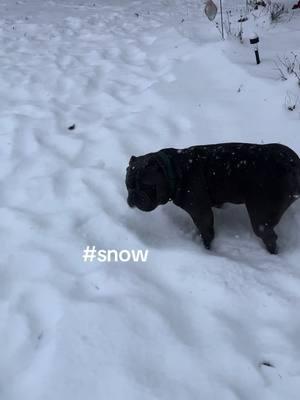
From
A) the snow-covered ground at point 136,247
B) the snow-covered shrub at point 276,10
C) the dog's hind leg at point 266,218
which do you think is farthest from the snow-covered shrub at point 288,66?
the dog's hind leg at point 266,218

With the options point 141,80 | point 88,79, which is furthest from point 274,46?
point 88,79

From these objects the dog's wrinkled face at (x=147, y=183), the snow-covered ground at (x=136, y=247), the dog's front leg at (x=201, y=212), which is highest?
the dog's wrinkled face at (x=147, y=183)

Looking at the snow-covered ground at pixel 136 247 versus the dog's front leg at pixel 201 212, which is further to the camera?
the dog's front leg at pixel 201 212

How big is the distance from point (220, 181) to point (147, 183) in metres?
0.50

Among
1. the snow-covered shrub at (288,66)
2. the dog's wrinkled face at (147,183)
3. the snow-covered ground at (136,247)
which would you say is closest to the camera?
the snow-covered ground at (136,247)

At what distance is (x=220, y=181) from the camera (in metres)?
2.95

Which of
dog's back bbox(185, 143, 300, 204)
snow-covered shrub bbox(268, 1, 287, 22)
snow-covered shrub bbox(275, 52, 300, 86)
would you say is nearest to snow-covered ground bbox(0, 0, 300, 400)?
snow-covered shrub bbox(275, 52, 300, 86)

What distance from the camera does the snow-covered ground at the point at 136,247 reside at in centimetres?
215

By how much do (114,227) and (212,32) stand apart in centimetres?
420

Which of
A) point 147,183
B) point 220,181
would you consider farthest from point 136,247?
point 220,181

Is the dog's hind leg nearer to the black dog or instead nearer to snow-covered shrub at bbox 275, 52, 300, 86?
the black dog

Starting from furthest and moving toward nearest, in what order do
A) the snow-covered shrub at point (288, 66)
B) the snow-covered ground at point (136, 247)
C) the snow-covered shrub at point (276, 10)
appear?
the snow-covered shrub at point (276, 10), the snow-covered shrub at point (288, 66), the snow-covered ground at point (136, 247)

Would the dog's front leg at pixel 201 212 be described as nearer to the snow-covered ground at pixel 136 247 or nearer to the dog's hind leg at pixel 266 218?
the snow-covered ground at pixel 136 247

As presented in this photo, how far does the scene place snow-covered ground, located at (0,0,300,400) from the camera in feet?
7.05
